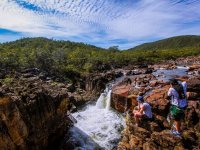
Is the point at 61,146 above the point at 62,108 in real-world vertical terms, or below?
below

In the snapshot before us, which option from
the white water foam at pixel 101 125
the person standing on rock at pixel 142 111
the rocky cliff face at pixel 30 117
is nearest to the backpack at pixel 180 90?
the person standing on rock at pixel 142 111

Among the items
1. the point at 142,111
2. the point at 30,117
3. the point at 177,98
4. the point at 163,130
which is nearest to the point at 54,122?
the point at 30,117

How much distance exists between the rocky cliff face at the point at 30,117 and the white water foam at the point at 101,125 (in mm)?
3019

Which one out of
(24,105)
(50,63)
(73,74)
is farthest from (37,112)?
(50,63)

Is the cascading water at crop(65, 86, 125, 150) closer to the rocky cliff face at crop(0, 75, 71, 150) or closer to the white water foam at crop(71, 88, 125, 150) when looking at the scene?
the white water foam at crop(71, 88, 125, 150)

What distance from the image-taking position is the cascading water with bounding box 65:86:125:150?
74.7 ft

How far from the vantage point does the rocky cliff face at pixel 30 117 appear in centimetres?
1641

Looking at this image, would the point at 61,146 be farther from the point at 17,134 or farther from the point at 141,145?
the point at 141,145

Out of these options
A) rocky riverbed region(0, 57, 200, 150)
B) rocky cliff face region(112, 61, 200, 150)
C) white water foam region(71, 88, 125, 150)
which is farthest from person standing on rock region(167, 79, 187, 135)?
white water foam region(71, 88, 125, 150)

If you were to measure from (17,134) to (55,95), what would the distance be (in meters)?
7.22

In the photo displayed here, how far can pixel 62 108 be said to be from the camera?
24.3 metres

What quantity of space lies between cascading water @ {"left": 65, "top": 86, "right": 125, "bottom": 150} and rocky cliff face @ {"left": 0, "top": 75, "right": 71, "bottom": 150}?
2.26m

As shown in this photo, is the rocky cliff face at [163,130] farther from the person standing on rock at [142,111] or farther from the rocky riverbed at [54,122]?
the person standing on rock at [142,111]

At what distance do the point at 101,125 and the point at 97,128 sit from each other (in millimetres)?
884
